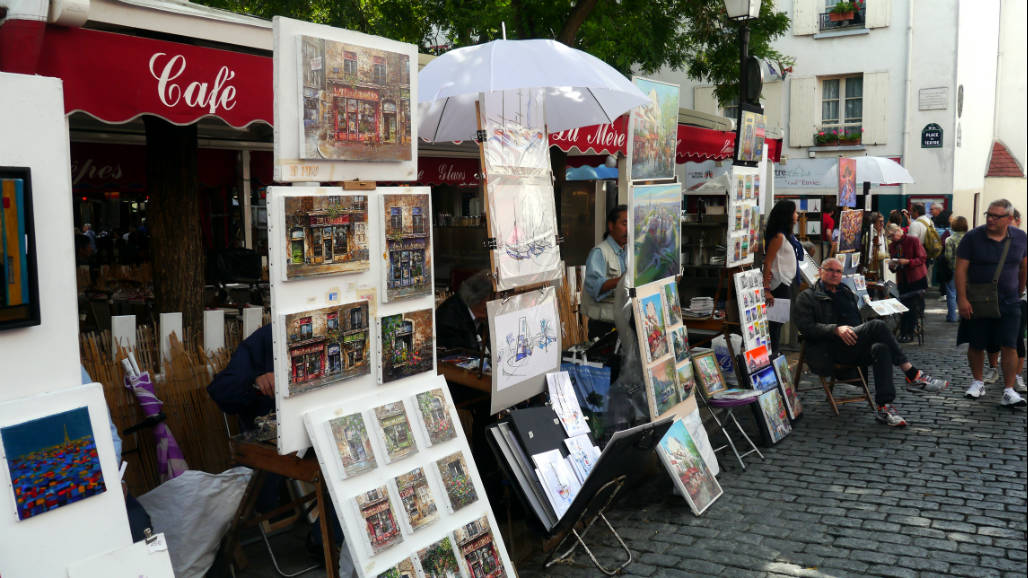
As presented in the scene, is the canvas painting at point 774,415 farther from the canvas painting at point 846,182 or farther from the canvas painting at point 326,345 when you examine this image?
the canvas painting at point 846,182

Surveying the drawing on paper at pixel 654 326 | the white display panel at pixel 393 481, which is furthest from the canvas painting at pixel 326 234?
the drawing on paper at pixel 654 326

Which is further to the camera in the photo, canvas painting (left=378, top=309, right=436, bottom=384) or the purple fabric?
the purple fabric

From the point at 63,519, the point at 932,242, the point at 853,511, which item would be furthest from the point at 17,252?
the point at 932,242

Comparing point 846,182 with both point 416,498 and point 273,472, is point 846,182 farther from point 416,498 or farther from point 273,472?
point 273,472

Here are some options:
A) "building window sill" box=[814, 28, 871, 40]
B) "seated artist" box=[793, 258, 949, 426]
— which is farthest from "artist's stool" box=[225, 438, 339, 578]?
"building window sill" box=[814, 28, 871, 40]

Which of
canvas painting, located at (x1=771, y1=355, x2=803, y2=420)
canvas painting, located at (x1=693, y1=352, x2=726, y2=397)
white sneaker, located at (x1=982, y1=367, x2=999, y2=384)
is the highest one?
canvas painting, located at (x1=693, y1=352, x2=726, y2=397)

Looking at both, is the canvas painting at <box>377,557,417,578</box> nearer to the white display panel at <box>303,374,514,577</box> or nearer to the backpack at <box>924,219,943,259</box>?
the white display panel at <box>303,374,514,577</box>

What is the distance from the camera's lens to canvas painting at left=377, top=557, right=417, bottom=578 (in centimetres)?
318

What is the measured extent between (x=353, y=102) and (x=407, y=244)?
2.13 ft

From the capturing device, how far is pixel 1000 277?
7480 mm

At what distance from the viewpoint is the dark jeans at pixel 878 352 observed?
7.02m

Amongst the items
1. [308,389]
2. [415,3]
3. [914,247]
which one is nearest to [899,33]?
[914,247]

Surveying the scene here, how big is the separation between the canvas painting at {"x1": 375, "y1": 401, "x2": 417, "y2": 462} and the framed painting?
1.39m

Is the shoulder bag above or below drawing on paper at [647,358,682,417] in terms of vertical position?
above
